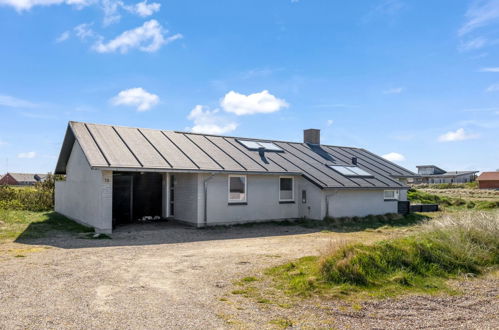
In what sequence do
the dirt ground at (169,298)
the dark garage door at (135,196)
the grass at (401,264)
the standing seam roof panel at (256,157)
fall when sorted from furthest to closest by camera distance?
1. the standing seam roof panel at (256,157)
2. the dark garage door at (135,196)
3. the grass at (401,264)
4. the dirt ground at (169,298)

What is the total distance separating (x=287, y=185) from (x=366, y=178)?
4.98m

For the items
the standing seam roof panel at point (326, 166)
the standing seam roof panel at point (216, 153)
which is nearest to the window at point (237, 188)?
the standing seam roof panel at point (216, 153)

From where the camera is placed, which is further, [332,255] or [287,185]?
[287,185]

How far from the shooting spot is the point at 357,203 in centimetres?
1928

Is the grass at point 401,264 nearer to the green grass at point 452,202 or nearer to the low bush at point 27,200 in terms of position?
the green grass at point 452,202

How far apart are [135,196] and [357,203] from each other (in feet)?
35.3

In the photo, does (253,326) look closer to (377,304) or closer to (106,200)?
(377,304)

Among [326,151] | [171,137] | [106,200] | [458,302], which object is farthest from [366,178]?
[458,302]

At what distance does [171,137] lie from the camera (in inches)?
730

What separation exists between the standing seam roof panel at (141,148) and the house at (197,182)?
0.13ft

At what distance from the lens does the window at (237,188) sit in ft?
54.5

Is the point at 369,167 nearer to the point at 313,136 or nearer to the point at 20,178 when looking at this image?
the point at 313,136

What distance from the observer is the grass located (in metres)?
6.84

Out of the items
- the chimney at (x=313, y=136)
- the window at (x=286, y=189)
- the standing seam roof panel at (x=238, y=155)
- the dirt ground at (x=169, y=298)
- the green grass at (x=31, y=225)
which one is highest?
the chimney at (x=313, y=136)
